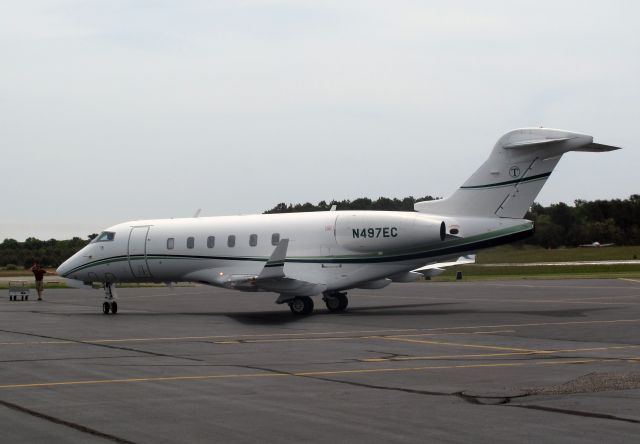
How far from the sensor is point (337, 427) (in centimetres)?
1057

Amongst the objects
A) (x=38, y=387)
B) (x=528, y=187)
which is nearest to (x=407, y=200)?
(x=528, y=187)

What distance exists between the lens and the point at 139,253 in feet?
120

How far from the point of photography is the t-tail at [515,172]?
100.0 feet

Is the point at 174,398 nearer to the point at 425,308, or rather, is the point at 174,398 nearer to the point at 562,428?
the point at 562,428

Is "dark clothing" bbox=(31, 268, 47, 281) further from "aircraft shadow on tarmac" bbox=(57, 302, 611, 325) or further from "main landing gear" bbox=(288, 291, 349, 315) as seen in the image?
"main landing gear" bbox=(288, 291, 349, 315)

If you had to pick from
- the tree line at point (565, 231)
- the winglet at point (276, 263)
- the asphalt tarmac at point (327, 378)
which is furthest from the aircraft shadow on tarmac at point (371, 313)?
the tree line at point (565, 231)

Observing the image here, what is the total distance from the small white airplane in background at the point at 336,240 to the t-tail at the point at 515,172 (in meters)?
0.03

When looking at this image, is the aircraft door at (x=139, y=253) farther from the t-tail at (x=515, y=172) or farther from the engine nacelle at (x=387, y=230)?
the t-tail at (x=515, y=172)

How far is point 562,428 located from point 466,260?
29.6 meters

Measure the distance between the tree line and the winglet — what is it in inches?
2610

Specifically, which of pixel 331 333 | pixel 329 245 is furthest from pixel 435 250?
pixel 331 333

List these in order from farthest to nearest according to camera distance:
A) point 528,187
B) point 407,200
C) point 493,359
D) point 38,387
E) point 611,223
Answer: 1. point 611,223
2. point 407,200
3. point 528,187
4. point 493,359
5. point 38,387

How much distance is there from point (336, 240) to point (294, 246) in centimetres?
163

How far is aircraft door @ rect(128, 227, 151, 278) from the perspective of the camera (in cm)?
3647
